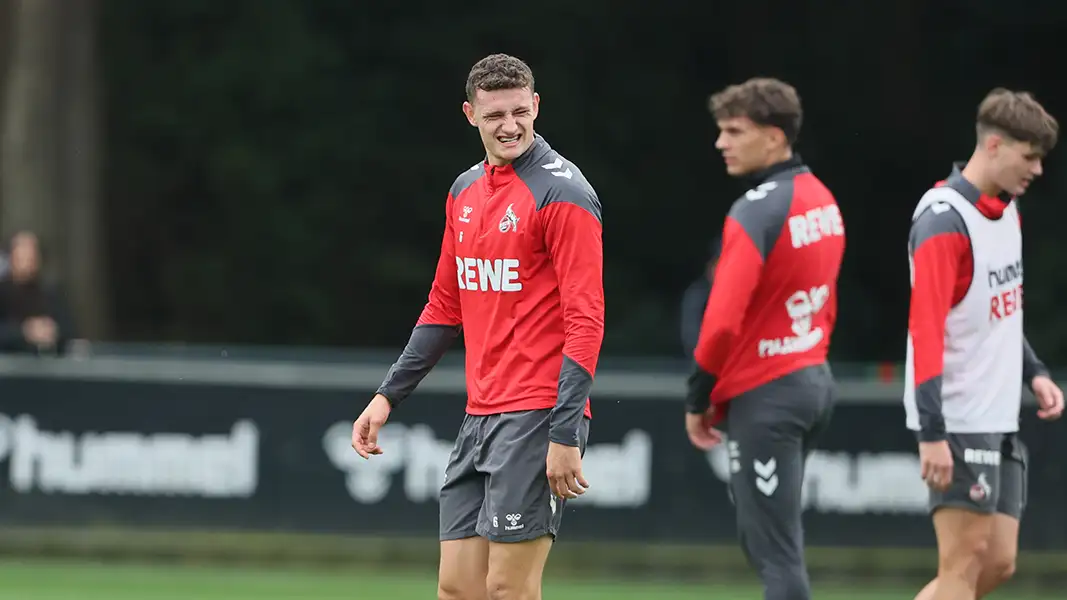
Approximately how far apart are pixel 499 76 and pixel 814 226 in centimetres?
153

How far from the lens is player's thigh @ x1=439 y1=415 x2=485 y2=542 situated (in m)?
6.03

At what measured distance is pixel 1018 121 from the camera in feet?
22.5

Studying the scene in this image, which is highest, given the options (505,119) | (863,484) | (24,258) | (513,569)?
(505,119)

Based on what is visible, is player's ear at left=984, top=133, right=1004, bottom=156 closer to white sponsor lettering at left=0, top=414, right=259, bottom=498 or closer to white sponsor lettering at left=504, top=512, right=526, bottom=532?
white sponsor lettering at left=504, top=512, right=526, bottom=532

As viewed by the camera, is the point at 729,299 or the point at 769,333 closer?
Answer: the point at 729,299

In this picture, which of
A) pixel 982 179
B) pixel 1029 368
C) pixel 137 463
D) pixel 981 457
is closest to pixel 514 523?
pixel 981 457

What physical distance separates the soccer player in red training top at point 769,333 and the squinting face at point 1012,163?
643 mm

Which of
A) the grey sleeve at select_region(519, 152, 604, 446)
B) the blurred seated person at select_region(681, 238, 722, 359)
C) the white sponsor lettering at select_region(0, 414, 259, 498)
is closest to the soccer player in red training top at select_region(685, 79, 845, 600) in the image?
the grey sleeve at select_region(519, 152, 604, 446)

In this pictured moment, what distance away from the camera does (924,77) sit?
19.8 m

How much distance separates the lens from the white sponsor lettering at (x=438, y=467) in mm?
11547

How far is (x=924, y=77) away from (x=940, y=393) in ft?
45.1

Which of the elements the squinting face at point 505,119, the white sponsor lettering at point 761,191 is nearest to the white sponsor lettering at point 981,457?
the white sponsor lettering at point 761,191

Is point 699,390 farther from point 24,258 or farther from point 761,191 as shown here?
point 24,258

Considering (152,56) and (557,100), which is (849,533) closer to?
(557,100)
